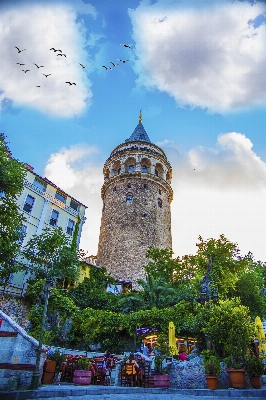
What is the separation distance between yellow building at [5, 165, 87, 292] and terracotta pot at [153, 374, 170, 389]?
1562cm

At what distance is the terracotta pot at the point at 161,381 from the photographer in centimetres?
976

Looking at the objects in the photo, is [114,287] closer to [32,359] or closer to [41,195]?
[41,195]

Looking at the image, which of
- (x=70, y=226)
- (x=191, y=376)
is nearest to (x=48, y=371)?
(x=191, y=376)

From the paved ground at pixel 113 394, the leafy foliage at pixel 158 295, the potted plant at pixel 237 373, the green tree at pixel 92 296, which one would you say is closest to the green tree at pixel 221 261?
the leafy foliage at pixel 158 295

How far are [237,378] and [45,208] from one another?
2137 cm

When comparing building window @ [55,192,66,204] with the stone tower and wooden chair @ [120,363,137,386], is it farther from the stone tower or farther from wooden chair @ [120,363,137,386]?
wooden chair @ [120,363,137,386]

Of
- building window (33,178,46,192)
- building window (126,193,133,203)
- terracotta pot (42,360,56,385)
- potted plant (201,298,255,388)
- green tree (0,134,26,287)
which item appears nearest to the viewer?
terracotta pot (42,360,56,385)

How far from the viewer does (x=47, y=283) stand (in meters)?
10.1

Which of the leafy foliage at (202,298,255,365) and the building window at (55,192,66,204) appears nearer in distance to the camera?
the leafy foliage at (202,298,255,365)

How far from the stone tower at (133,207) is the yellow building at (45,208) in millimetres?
4762

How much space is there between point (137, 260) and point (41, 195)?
1150 cm

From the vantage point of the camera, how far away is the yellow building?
25531 millimetres

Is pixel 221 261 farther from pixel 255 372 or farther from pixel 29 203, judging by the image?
pixel 29 203

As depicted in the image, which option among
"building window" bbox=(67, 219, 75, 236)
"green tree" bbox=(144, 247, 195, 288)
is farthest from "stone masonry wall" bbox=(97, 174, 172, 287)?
"building window" bbox=(67, 219, 75, 236)
